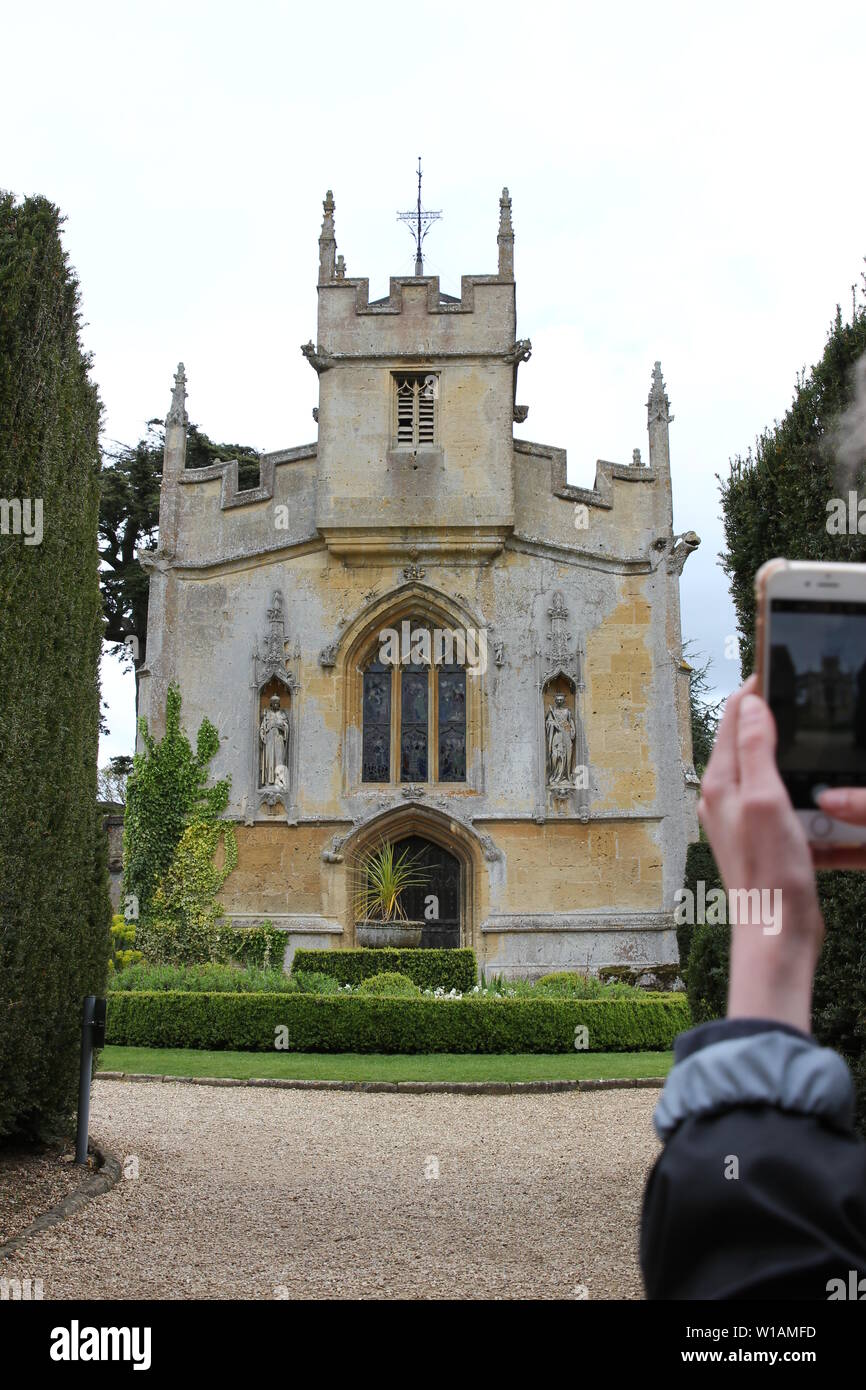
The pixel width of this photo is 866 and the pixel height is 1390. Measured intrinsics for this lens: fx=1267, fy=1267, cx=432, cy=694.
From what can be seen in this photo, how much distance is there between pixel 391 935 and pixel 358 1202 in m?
10.7

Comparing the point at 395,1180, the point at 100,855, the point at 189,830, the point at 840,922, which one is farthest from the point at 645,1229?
the point at 189,830

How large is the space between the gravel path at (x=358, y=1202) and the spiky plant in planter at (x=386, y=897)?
6.89 m

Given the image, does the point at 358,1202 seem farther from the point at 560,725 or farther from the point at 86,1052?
the point at 560,725

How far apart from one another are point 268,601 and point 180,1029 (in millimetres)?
8024

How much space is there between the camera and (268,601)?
20484 millimetres

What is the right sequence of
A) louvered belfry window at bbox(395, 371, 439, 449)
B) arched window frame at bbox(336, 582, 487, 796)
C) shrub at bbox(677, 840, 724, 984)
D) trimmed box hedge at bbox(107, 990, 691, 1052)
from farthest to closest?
1. louvered belfry window at bbox(395, 371, 439, 449)
2. arched window frame at bbox(336, 582, 487, 796)
3. shrub at bbox(677, 840, 724, 984)
4. trimmed box hedge at bbox(107, 990, 691, 1052)

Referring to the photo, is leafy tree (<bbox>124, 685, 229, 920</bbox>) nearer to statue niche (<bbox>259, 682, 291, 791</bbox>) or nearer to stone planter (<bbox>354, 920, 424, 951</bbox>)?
statue niche (<bbox>259, 682, 291, 791</bbox>)

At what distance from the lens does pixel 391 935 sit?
57.8ft

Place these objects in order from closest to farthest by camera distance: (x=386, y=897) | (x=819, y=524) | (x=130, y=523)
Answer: (x=819, y=524) < (x=386, y=897) < (x=130, y=523)

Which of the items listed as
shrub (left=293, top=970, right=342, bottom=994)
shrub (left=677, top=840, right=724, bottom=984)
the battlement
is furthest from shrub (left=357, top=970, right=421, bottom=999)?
the battlement

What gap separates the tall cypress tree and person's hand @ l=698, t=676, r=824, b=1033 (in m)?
6.00

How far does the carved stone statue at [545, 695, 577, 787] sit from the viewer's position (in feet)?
63.7

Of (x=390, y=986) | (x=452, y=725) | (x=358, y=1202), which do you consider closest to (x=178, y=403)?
(x=452, y=725)
